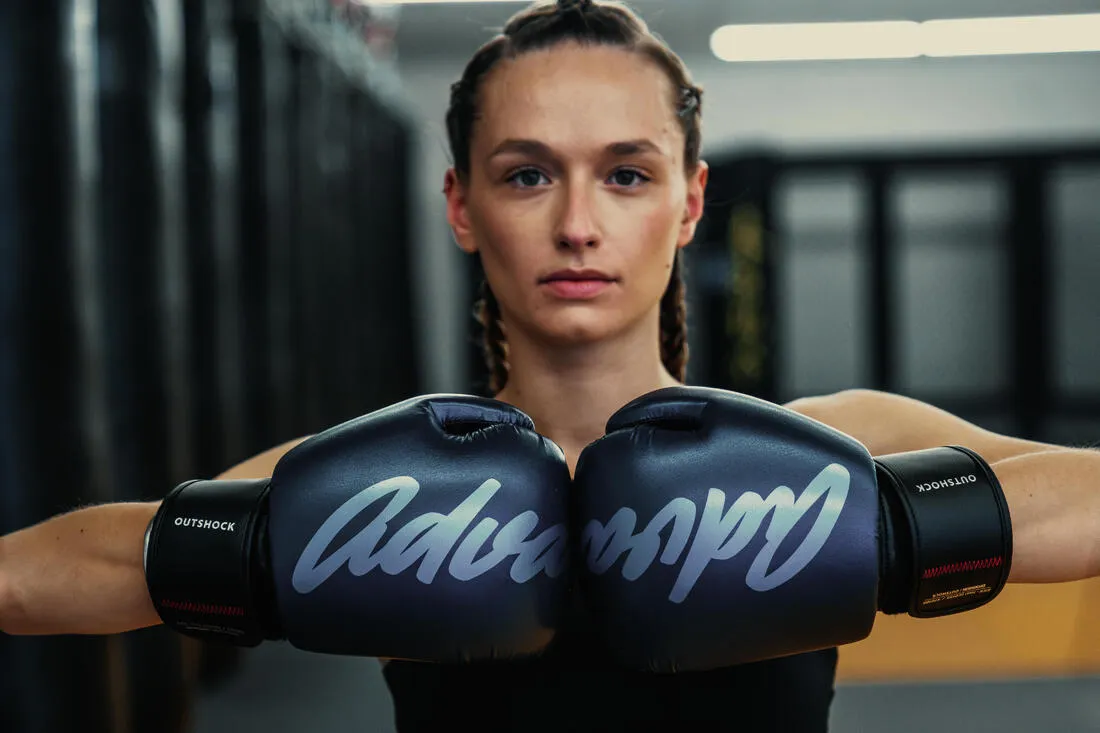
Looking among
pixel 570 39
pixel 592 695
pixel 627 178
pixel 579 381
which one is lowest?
pixel 592 695

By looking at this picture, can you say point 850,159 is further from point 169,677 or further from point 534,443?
point 534,443

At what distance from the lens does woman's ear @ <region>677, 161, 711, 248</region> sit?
110cm

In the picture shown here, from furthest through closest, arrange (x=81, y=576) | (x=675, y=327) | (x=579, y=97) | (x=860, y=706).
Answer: (x=860, y=706) → (x=675, y=327) → (x=579, y=97) → (x=81, y=576)

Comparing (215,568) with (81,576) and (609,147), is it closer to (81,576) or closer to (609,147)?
(81,576)

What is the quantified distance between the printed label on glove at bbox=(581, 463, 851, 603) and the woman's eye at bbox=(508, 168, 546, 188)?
374 millimetres

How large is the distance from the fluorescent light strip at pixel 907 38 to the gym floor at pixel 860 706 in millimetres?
4308

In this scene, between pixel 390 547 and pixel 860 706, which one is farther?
pixel 860 706

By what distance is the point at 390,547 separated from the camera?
74 cm

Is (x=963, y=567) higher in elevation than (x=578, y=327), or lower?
lower

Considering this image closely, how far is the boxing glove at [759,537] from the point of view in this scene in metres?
0.73

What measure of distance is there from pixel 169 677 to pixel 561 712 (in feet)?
6.70

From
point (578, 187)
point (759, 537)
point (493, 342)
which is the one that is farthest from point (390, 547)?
point (493, 342)

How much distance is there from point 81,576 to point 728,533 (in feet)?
1.78

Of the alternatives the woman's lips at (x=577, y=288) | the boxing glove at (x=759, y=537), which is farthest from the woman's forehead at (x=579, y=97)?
the boxing glove at (x=759, y=537)
